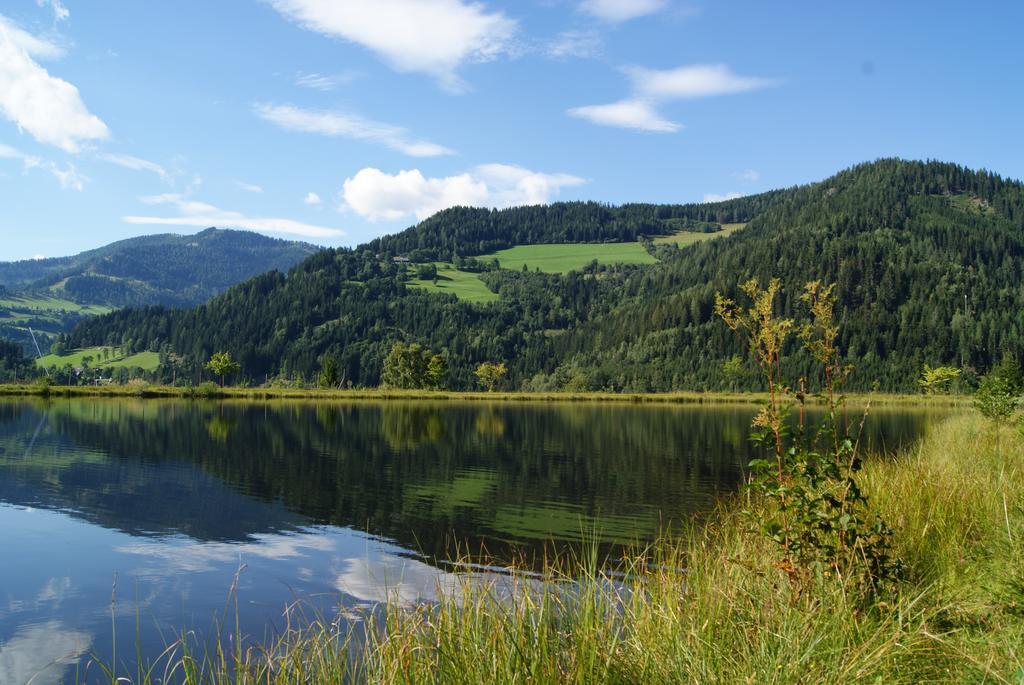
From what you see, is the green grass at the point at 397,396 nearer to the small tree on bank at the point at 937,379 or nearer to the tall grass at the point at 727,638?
the small tree on bank at the point at 937,379

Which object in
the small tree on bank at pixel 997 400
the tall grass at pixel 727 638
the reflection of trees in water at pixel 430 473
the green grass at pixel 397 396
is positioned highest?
the small tree on bank at pixel 997 400

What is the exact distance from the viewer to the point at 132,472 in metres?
34.6

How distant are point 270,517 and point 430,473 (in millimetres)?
11921

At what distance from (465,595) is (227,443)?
44.4 m

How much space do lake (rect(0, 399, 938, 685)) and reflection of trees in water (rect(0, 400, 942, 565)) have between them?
0.14 meters

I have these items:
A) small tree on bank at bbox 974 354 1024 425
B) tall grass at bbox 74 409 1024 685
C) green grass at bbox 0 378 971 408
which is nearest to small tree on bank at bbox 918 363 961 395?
green grass at bbox 0 378 971 408

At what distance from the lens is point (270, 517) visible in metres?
24.5

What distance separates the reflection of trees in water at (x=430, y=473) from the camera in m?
24.1

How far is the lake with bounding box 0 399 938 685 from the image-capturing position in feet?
46.0

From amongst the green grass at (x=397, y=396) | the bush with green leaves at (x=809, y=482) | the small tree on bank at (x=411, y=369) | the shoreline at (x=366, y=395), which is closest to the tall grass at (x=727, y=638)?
the bush with green leaves at (x=809, y=482)

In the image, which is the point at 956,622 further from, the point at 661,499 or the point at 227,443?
the point at 227,443

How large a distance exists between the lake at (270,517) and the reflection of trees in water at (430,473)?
14 cm

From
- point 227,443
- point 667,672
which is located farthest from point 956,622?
point 227,443

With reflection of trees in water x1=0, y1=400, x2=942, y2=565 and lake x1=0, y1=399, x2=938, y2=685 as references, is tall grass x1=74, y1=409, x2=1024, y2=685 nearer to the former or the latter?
lake x1=0, y1=399, x2=938, y2=685
